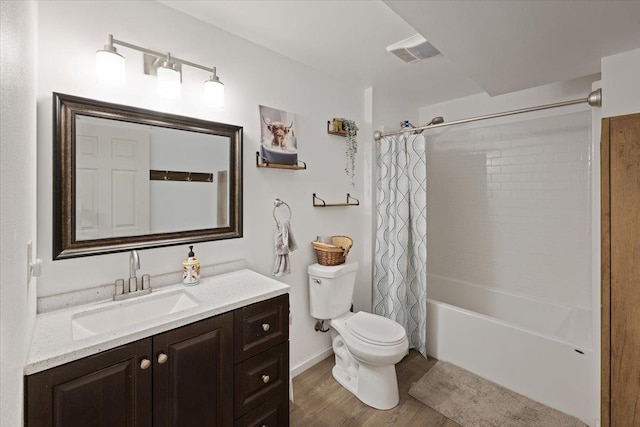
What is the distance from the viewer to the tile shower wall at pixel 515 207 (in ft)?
8.23

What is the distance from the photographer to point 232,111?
75.7 inches

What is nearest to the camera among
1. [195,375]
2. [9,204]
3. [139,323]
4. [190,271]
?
[9,204]

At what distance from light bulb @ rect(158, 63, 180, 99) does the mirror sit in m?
0.12

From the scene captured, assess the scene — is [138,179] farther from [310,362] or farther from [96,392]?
[310,362]

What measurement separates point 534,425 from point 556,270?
4.45ft

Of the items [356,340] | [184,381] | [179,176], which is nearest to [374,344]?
[356,340]

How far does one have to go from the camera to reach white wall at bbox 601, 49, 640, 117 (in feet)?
5.12

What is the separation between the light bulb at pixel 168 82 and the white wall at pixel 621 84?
92.0 inches

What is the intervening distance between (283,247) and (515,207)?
2269mm

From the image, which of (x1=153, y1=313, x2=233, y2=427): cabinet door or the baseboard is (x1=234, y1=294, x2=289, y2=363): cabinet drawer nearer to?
(x1=153, y1=313, x2=233, y2=427): cabinet door

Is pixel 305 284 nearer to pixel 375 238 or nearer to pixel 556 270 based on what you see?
pixel 375 238

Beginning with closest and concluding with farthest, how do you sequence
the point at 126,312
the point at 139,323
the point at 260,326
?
the point at 139,323 → the point at 126,312 → the point at 260,326

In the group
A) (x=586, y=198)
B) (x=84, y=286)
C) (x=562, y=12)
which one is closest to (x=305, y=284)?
(x=84, y=286)

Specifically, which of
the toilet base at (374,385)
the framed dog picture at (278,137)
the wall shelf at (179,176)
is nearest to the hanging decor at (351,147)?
the framed dog picture at (278,137)
